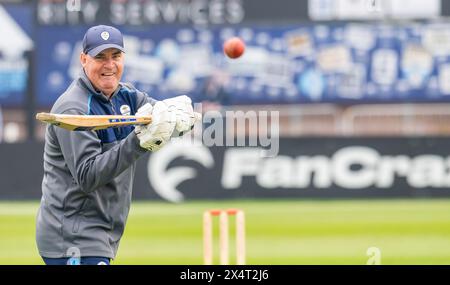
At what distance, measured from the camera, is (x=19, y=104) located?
→ 22.5 m

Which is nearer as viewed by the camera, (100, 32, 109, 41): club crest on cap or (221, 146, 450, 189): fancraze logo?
(100, 32, 109, 41): club crest on cap

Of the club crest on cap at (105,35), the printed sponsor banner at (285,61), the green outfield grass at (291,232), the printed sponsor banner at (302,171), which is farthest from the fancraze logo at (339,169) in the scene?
the club crest on cap at (105,35)

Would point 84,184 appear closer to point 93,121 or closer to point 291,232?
point 93,121

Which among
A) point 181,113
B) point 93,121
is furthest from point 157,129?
point 93,121

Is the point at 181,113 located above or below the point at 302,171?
below

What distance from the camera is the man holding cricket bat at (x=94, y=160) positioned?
6.69 metres

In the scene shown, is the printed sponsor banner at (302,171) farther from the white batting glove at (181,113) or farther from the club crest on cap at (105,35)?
the white batting glove at (181,113)

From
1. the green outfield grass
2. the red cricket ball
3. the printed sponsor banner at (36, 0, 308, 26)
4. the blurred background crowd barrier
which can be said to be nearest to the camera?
the red cricket ball

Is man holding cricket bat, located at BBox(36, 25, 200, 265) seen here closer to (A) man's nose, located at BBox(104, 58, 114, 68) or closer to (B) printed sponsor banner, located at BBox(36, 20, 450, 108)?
(A) man's nose, located at BBox(104, 58, 114, 68)

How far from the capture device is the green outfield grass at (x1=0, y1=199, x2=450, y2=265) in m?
14.2

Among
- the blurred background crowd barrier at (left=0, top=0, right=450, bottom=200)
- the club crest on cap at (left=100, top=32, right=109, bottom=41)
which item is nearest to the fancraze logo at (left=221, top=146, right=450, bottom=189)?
the blurred background crowd barrier at (left=0, top=0, right=450, bottom=200)

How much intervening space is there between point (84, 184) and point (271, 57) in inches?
629

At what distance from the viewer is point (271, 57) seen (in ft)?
73.8
